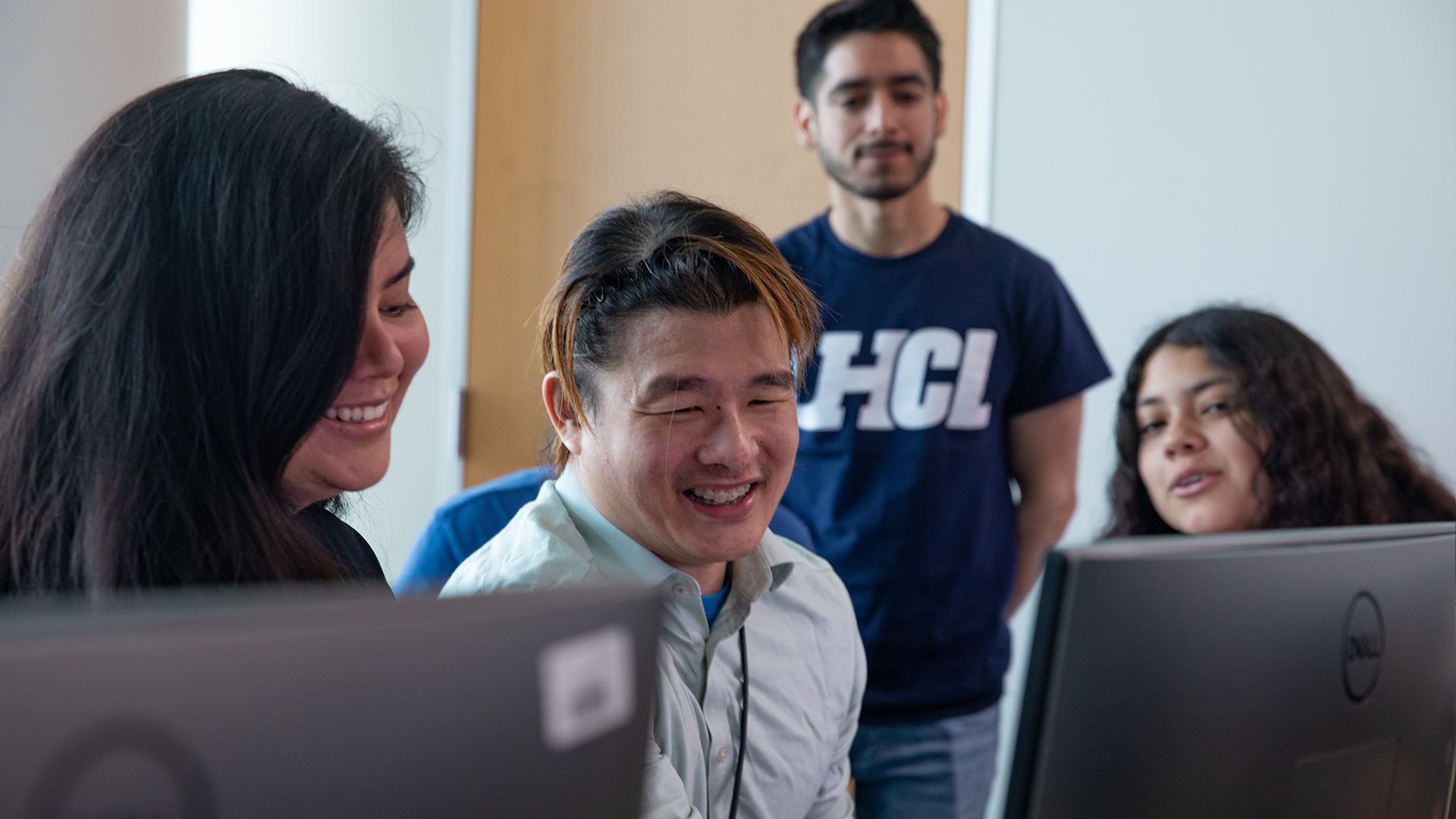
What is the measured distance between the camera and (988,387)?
77.9 inches

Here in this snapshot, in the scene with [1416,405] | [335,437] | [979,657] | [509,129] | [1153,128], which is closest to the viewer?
[335,437]

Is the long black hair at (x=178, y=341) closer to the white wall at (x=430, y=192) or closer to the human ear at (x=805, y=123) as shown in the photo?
the human ear at (x=805, y=123)

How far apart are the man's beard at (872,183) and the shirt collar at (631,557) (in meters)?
0.89

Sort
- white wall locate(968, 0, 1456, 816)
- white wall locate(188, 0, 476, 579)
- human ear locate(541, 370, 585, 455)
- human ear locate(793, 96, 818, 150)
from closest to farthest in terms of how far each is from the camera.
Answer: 1. human ear locate(541, 370, 585, 455)
2. human ear locate(793, 96, 818, 150)
3. white wall locate(968, 0, 1456, 816)
4. white wall locate(188, 0, 476, 579)

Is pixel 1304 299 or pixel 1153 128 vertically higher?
pixel 1153 128

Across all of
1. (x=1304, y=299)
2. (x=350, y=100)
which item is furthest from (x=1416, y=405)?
(x=350, y=100)

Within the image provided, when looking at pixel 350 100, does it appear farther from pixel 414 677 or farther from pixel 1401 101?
pixel 414 677

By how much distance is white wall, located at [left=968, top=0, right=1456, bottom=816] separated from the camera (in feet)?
7.52

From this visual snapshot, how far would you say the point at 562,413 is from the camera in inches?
49.8

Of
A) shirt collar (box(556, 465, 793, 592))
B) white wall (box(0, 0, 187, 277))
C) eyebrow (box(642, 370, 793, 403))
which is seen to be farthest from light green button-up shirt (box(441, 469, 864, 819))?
white wall (box(0, 0, 187, 277))

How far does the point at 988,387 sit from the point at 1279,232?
88cm

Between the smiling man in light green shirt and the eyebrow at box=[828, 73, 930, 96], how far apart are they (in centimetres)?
87

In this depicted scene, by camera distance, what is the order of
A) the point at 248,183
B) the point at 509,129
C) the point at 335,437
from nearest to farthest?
the point at 248,183 → the point at 335,437 → the point at 509,129

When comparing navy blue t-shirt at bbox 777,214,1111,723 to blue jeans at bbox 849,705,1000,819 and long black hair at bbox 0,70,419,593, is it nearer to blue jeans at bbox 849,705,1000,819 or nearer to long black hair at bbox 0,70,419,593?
blue jeans at bbox 849,705,1000,819
